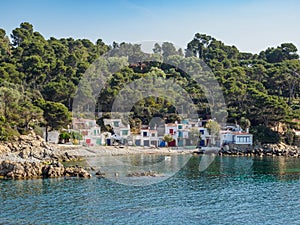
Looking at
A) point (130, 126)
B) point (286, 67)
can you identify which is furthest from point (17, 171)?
point (286, 67)

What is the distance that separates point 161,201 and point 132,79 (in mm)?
38485

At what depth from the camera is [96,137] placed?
5172cm

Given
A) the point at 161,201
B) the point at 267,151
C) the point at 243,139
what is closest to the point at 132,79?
the point at 243,139

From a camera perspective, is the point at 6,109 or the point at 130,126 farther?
the point at 130,126

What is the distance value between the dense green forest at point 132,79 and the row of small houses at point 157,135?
187 cm

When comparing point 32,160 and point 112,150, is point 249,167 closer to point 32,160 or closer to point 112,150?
point 112,150

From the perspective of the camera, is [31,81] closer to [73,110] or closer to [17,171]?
[73,110]

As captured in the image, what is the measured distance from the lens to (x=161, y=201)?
2392 cm

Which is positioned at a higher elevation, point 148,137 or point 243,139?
point 148,137

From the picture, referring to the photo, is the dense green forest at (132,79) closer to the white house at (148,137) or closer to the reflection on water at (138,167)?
the white house at (148,137)

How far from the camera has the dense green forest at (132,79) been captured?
47.2 m

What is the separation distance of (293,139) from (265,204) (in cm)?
3017

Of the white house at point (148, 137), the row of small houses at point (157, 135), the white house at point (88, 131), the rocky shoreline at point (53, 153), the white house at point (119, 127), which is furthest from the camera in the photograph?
the white house at point (148, 137)

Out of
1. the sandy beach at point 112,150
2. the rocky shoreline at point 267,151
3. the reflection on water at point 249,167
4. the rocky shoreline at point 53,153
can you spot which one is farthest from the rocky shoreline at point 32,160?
the rocky shoreline at point 267,151
